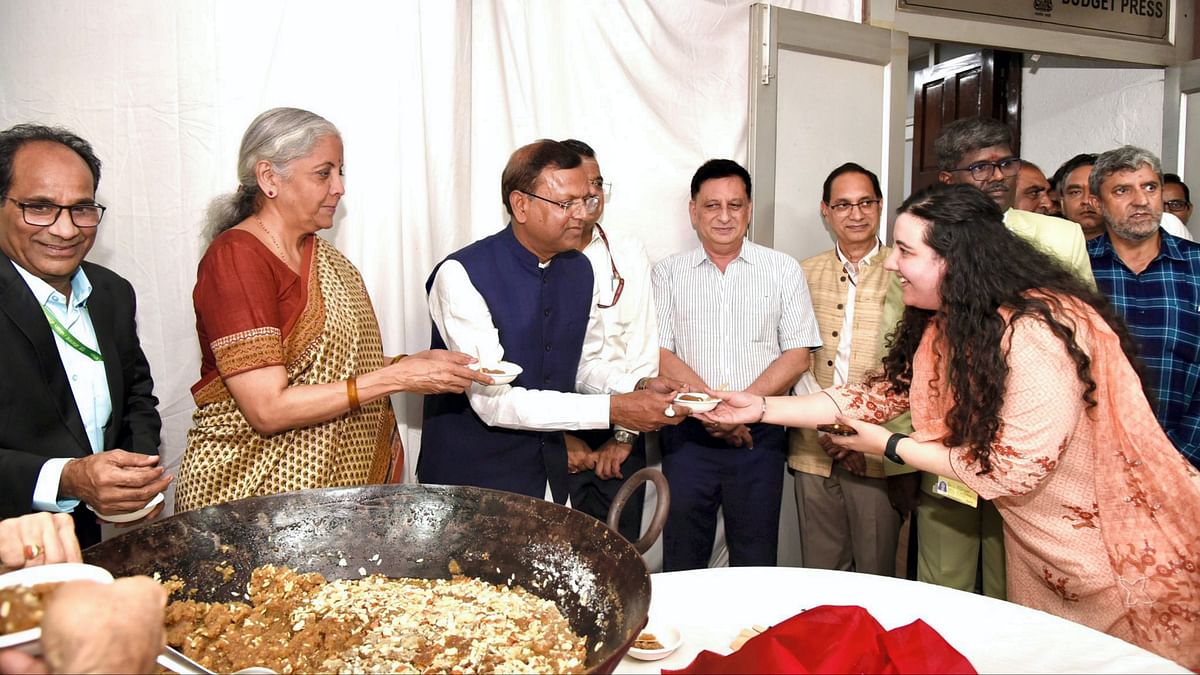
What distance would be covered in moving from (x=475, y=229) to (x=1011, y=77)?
4.46m

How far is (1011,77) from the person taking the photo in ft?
19.4

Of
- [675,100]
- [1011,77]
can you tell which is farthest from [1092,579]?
[1011,77]

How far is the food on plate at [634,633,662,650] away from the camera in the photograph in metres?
1.47

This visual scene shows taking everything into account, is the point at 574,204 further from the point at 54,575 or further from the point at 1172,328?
the point at 1172,328

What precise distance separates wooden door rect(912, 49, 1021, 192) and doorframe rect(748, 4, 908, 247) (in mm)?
1811

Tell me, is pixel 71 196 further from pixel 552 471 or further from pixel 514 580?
pixel 552 471

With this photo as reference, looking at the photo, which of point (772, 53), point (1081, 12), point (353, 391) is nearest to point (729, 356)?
point (772, 53)

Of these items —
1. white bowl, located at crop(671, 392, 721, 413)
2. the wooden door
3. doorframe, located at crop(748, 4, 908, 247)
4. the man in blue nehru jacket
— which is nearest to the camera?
white bowl, located at crop(671, 392, 721, 413)

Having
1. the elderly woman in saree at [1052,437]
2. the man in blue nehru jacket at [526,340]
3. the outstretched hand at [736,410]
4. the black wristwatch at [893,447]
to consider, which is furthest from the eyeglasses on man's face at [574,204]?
the black wristwatch at [893,447]

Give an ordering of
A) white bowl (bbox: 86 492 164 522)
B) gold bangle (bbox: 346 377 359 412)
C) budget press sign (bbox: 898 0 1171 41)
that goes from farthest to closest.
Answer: budget press sign (bbox: 898 0 1171 41)
gold bangle (bbox: 346 377 359 412)
white bowl (bbox: 86 492 164 522)

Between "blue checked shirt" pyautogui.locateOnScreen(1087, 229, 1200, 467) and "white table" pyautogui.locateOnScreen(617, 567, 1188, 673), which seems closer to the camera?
"white table" pyautogui.locateOnScreen(617, 567, 1188, 673)

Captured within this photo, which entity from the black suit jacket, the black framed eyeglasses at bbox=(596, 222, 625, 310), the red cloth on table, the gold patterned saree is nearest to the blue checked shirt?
the black framed eyeglasses at bbox=(596, 222, 625, 310)

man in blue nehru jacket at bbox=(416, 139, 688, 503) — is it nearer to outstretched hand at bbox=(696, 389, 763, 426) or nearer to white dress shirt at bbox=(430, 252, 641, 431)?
white dress shirt at bbox=(430, 252, 641, 431)

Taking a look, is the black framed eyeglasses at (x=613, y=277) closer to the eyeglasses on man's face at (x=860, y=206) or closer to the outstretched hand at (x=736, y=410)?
the outstretched hand at (x=736, y=410)
